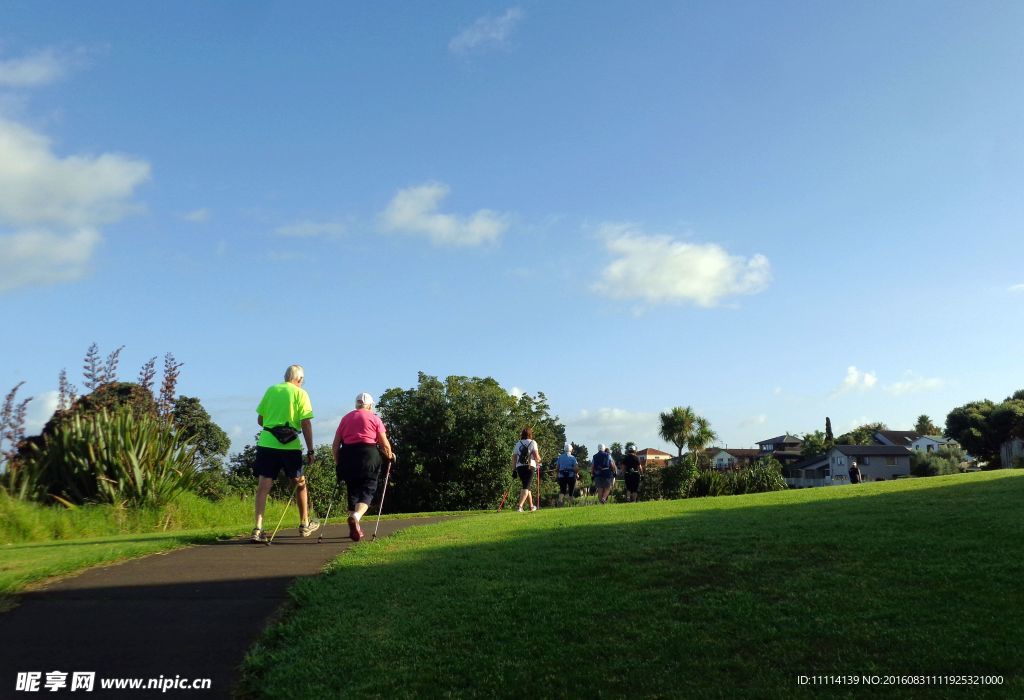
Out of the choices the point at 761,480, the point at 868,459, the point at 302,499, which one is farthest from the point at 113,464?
the point at 868,459

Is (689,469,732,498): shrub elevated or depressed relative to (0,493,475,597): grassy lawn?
depressed

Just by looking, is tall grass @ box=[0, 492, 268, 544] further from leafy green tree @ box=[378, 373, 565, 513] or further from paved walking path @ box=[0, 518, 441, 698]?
leafy green tree @ box=[378, 373, 565, 513]

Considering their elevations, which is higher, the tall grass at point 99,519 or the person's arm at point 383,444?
the person's arm at point 383,444

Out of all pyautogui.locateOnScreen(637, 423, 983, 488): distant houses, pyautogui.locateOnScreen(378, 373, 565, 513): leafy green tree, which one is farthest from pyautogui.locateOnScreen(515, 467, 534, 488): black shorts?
pyautogui.locateOnScreen(637, 423, 983, 488): distant houses

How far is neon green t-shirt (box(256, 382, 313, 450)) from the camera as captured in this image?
837cm

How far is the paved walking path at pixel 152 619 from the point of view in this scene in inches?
161

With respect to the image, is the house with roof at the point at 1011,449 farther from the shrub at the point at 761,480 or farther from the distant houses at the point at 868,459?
the shrub at the point at 761,480

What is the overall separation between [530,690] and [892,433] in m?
124

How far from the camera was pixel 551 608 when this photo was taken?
4.72 m

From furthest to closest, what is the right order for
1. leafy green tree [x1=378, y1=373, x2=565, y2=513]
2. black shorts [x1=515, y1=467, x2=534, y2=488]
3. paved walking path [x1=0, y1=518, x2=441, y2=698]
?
leafy green tree [x1=378, y1=373, x2=565, y2=513], black shorts [x1=515, y1=467, x2=534, y2=488], paved walking path [x1=0, y1=518, x2=441, y2=698]

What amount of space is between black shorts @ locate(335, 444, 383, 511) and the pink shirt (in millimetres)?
72

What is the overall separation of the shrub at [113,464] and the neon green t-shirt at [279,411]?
14.2 feet

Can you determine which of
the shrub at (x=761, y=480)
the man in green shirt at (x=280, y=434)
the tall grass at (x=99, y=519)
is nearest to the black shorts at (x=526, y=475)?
the tall grass at (x=99, y=519)

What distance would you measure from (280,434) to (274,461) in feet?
1.13
